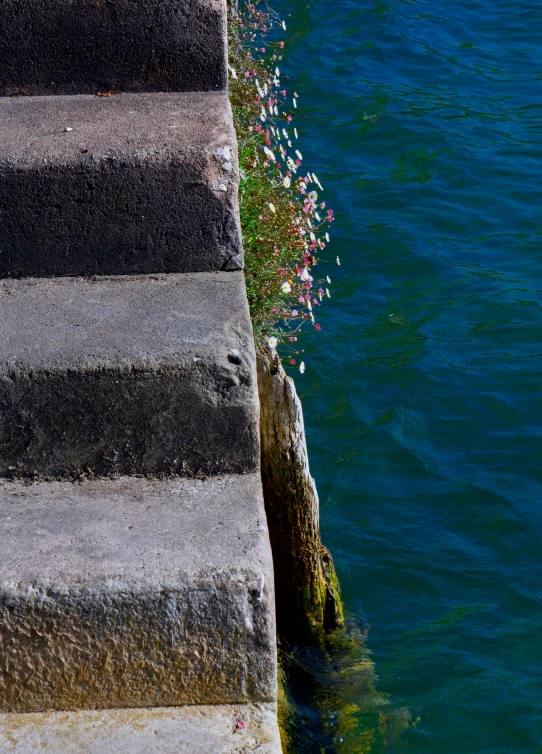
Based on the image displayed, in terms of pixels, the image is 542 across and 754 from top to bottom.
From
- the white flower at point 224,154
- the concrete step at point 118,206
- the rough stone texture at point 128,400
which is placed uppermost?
the white flower at point 224,154

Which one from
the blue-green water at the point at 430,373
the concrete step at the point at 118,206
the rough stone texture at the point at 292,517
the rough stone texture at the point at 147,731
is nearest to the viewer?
the rough stone texture at the point at 147,731

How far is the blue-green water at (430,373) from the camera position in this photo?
317cm

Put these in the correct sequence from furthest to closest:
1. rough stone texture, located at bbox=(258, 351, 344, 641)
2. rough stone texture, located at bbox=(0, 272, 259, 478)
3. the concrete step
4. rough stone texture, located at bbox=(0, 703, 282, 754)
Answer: rough stone texture, located at bbox=(258, 351, 344, 641) < the concrete step < rough stone texture, located at bbox=(0, 272, 259, 478) < rough stone texture, located at bbox=(0, 703, 282, 754)

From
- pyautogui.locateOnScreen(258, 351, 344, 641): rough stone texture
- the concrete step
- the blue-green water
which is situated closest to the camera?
the concrete step

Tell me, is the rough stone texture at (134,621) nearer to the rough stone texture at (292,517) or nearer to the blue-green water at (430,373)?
the rough stone texture at (292,517)

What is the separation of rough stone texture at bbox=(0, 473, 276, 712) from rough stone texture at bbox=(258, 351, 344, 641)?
993 mm

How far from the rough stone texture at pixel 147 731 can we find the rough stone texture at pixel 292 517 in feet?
3.74

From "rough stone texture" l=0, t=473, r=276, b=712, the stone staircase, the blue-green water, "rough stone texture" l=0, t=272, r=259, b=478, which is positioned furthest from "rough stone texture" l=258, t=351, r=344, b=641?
"rough stone texture" l=0, t=473, r=276, b=712

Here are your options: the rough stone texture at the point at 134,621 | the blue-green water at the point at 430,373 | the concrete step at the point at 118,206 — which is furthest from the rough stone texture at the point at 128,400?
the blue-green water at the point at 430,373

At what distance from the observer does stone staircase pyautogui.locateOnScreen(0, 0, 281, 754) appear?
175 centimetres

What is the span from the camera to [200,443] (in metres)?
2.13

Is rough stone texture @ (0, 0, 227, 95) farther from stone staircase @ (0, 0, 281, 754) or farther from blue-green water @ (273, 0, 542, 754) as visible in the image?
blue-green water @ (273, 0, 542, 754)

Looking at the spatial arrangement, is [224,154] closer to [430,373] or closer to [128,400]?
[128,400]

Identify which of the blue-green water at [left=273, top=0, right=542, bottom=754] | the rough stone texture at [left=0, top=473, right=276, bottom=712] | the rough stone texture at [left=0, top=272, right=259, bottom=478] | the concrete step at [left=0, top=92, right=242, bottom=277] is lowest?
the blue-green water at [left=273, top=0, right=542, bottom=754]
